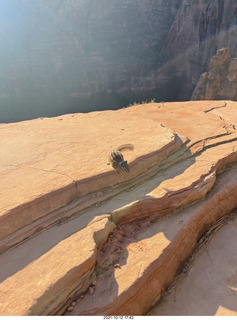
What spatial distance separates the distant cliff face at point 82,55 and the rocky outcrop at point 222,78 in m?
8.58

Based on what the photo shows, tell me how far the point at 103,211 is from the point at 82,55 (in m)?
24.7

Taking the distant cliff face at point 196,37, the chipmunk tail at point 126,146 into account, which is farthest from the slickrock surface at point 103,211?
the distant cliff face at point 196,37

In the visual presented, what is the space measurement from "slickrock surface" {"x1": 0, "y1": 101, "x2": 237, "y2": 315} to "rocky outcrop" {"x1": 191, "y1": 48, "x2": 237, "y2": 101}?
1031 centimetres

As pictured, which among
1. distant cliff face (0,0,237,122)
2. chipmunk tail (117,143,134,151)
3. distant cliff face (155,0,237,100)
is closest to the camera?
chipmunk tail (117,143,134,151)

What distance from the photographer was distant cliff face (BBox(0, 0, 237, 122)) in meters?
24.3

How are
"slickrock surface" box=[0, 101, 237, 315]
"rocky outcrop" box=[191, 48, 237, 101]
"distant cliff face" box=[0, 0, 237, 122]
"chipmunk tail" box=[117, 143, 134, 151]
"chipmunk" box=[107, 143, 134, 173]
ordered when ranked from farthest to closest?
"distant cliff face" box=[0, 0, 237, 122], "rocky outcrop" box=[191, 48, 237, 101], "chipmunk tail" box=[117, 143, 134, 151], "chipmunk" box=[107, 143, 134, 173], "slickrock surface" box=[0, 101, 237, 315]

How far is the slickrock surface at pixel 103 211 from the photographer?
271cm

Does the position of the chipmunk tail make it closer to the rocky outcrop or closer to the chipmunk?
the chipmunk

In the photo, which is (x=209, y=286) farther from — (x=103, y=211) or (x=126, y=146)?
(x=126, y=146)

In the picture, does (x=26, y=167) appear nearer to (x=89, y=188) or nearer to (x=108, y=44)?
(x=89, y=188)

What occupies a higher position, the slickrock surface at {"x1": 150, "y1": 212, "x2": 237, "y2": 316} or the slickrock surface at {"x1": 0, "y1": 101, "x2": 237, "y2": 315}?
the slickrock surface at {"x1": 0, "y1": 101, "x2": 237, "y2": 315}

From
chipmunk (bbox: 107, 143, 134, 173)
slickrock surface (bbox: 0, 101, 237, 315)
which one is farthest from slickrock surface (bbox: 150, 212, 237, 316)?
chipmunk (bbox: 107, 143, 134, 173)

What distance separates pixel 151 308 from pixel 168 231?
1.04 metres

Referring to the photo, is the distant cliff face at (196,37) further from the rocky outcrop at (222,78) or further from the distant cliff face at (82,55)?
the rocky outcrop at (222,78)
